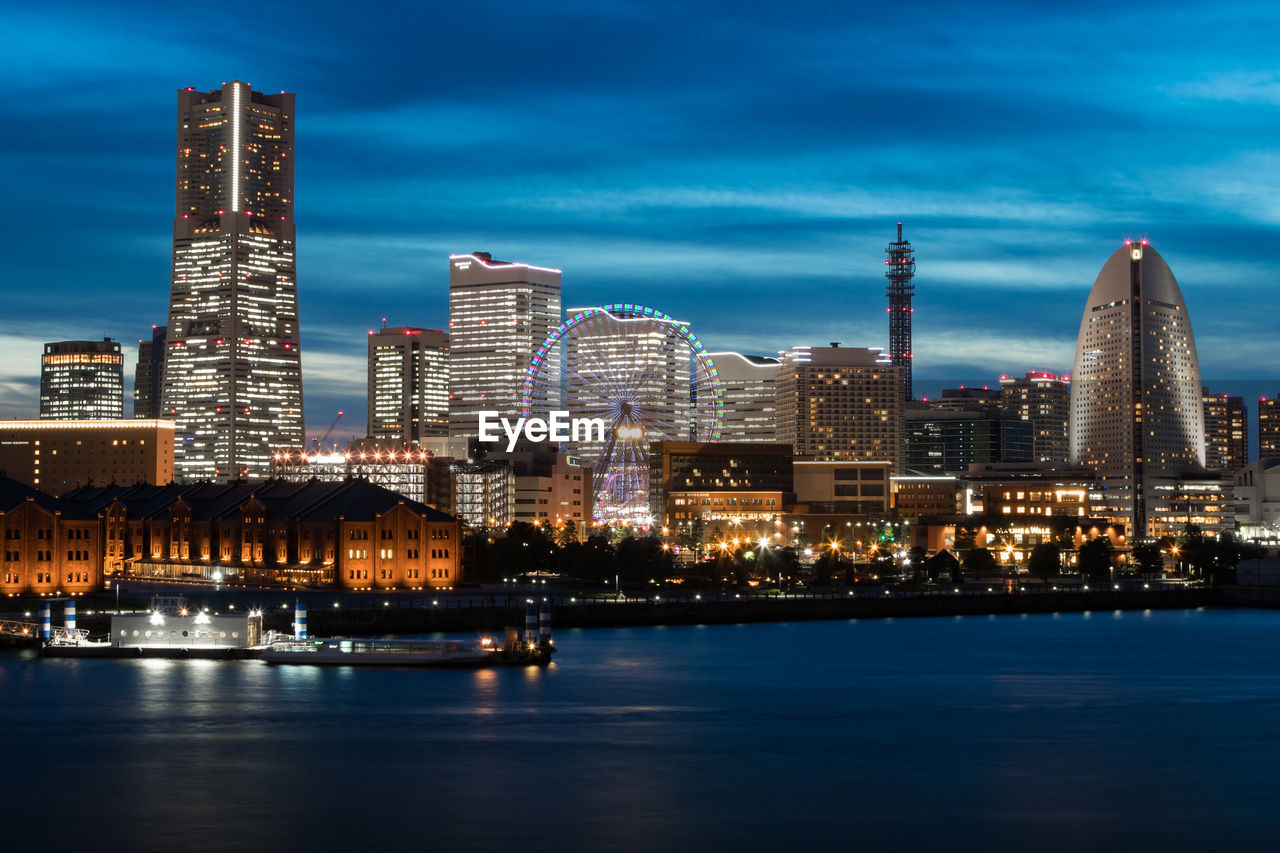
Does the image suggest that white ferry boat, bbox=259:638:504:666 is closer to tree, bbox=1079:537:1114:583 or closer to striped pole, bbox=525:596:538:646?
striped pole, bbox=525:596:538:646

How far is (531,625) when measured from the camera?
98750 millimetres

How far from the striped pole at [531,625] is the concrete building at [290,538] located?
116ft

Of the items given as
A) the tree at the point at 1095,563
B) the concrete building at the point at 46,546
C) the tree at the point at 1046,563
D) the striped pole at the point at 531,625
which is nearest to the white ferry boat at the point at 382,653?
the striped pole at the point at 531,625

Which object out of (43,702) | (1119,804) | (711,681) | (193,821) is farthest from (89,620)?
(1119,804)

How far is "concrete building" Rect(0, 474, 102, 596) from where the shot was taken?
121688 millimetres

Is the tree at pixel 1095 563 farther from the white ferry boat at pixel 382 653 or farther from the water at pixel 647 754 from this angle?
the white ferry boat at pixel 382 653

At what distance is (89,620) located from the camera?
107625 mm

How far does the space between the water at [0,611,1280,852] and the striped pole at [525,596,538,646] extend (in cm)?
256

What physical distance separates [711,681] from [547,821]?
36.2 m

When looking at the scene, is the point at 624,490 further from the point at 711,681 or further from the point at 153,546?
the point at 711,681

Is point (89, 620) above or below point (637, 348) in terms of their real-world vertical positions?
below

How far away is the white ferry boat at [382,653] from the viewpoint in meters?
93.6

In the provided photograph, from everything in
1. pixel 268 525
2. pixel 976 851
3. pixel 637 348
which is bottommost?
pixel 976 851

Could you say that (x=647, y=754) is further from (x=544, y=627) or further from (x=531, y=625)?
(x=531, y=625)
